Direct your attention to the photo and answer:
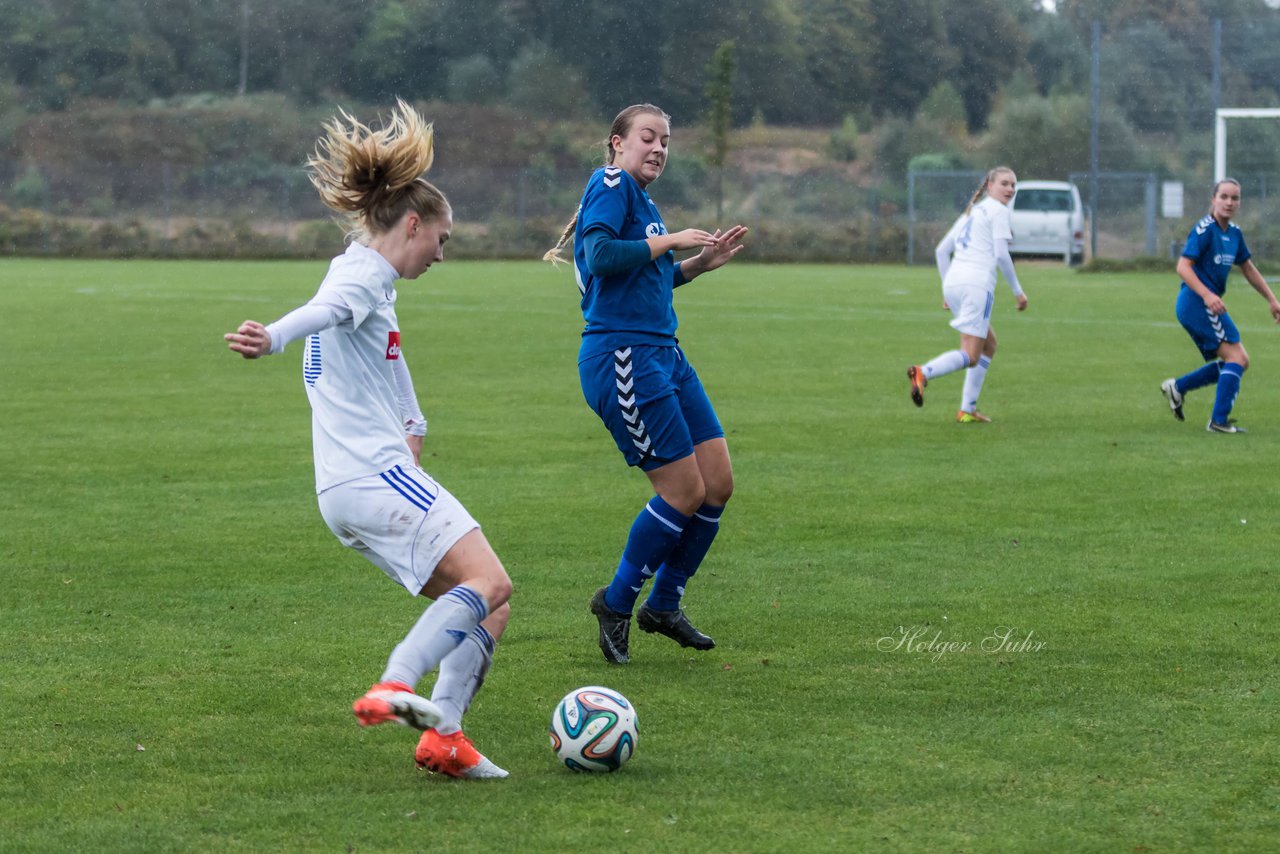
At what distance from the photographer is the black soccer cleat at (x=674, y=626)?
6082 millimetres

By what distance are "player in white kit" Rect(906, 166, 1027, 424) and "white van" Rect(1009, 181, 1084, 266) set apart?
27587 mm

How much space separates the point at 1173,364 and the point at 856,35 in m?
68.4

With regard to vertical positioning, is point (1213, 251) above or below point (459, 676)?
above

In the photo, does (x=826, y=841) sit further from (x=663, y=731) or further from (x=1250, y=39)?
(x=1250, y=39)

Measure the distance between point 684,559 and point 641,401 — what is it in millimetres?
699

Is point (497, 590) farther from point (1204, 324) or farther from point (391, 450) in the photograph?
point (1204, 324)

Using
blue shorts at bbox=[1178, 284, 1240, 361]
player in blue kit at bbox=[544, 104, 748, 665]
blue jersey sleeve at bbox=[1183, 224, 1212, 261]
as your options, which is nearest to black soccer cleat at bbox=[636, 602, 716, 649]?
player in blue kit at bbox=[544, 104, 748, 665]

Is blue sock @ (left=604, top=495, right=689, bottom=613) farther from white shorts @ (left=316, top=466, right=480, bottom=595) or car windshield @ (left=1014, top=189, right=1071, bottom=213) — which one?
car windshield @ (left=1014, top=189, right=1071, bottom=213)

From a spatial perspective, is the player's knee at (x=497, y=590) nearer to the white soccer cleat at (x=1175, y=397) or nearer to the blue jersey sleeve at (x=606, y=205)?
the blue jersey sleeve at (x=606, y=205)

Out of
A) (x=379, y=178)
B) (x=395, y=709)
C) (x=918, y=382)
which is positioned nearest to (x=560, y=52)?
(x=918, y=382)

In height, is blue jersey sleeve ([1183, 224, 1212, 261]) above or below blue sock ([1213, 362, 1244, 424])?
above

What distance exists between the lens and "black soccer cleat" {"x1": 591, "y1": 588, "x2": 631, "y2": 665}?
595cm

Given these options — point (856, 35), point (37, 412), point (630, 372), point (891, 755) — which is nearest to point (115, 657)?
point (630, 372)

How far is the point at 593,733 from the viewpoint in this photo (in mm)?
4668
